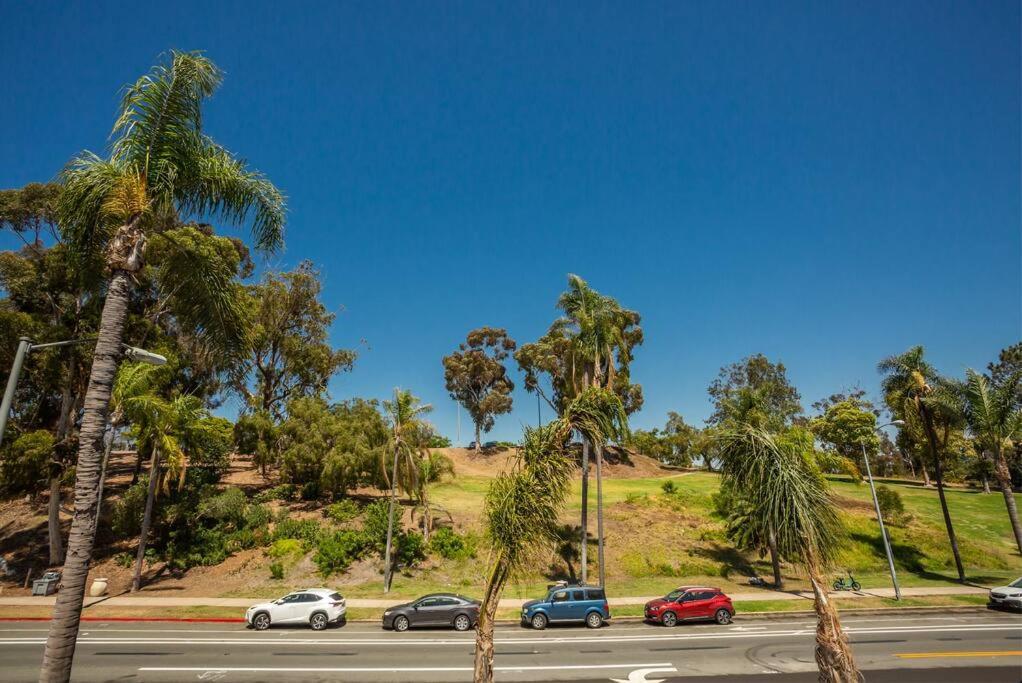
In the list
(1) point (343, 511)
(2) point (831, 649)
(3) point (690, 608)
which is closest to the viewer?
(2) point (831, 649)

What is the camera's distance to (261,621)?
21.0 meters

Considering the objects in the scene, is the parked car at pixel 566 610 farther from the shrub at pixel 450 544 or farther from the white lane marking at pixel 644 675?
the shrub at pixel 450 544

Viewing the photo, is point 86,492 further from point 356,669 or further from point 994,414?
point 994,414

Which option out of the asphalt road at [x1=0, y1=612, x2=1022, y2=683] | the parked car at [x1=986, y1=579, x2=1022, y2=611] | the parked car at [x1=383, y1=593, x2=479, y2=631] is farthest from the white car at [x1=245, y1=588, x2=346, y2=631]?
the parked car at [x1=986, y1=579, x2=1022, y2=611]

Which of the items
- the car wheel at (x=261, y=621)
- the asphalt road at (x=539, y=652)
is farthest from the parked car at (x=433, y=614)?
the car wheel at (x=261, y=621)

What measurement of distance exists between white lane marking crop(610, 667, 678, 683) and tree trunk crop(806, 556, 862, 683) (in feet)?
21.4

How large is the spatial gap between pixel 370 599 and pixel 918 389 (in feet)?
115

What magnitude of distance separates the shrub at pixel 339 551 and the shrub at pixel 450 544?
13.7 feet

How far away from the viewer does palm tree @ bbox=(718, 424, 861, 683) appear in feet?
28.4

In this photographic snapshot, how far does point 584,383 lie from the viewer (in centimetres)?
2841

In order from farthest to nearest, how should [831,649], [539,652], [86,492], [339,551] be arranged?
1. [339,551]
2. [539,652]
3. [831,649]
4. [86,492]

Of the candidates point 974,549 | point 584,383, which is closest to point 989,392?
point 974,549

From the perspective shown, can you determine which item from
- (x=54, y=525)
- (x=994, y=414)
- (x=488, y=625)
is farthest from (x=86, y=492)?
(x=994, y=414)

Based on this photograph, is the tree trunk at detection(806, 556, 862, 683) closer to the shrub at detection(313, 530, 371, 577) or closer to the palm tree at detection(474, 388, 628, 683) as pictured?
the palm tree at detection(474, 388, 628, 683)
